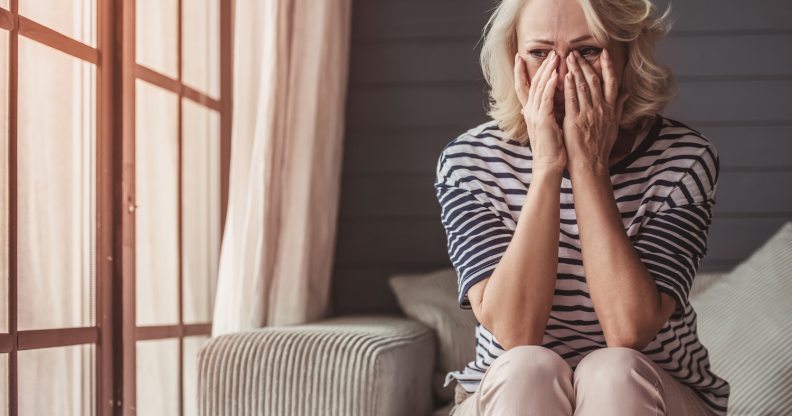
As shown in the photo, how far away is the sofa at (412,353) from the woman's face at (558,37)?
2.04ft

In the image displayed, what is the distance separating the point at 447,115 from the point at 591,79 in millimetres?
1084

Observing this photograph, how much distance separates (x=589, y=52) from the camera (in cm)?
159

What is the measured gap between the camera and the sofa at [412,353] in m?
1.72

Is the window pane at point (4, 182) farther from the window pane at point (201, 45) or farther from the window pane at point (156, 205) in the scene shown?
the window pane at point (201, 45)

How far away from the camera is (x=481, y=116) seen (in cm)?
262

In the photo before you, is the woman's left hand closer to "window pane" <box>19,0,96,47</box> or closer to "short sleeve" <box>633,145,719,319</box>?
"short sleeve" <box>633,145,719,319</box>

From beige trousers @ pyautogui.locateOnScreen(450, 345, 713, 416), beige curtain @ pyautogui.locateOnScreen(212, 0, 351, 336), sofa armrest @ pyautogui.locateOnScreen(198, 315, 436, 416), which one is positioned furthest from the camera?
beige curtain @ pyautogui.locateOnScreen(212, 0, 351, 336)

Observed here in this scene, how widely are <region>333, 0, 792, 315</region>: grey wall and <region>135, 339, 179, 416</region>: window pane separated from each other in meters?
0.69

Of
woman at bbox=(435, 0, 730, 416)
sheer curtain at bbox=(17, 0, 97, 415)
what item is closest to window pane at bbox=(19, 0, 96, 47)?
sheer curtain at bbox=(17, 0, 97, 415)

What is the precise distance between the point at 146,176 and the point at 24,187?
0.48 m

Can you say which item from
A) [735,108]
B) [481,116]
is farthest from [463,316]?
[735,108]

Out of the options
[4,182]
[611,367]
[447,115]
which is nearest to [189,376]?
[4,182]

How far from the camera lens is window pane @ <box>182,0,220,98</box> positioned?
2.15 meters

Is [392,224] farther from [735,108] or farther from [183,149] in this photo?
[735,108]
